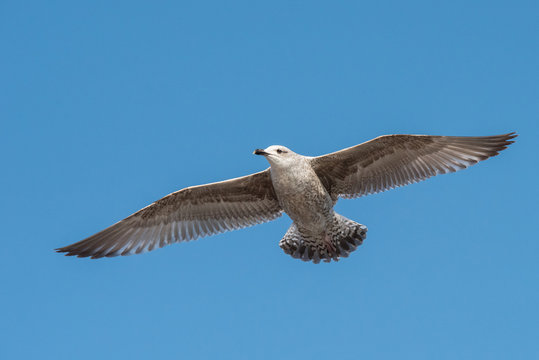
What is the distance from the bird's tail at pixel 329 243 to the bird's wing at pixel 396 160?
0.60m

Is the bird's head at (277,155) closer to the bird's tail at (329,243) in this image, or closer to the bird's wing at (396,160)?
the bird's wing at (396,160)

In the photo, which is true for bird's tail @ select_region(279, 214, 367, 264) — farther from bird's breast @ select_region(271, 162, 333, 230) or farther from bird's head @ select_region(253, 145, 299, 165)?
bird's head @ select_region(253, 145, 299, 165)

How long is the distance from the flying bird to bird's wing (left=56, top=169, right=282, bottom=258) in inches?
0.7

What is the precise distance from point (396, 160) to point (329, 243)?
1.84 meters

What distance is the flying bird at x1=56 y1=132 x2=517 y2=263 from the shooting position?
11188mm

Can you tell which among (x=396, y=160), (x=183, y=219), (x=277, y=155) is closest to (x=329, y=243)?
(x=396, y=160)

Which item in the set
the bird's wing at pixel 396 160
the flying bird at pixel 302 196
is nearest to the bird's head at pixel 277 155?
the flying bird at pixel 302 196

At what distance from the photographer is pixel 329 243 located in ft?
39.1

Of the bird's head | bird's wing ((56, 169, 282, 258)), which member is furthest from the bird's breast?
bird's wing ((56, 169, 282, 258))

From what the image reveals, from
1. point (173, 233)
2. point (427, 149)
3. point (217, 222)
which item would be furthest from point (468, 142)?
point (173, 233)

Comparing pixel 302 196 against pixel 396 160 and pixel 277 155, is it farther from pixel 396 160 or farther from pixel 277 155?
pixel 396 160

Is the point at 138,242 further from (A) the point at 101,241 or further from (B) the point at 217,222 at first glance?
(B) the point at 217,222

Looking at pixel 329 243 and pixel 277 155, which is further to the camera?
pixel 329 243

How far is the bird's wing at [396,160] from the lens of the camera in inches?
445
